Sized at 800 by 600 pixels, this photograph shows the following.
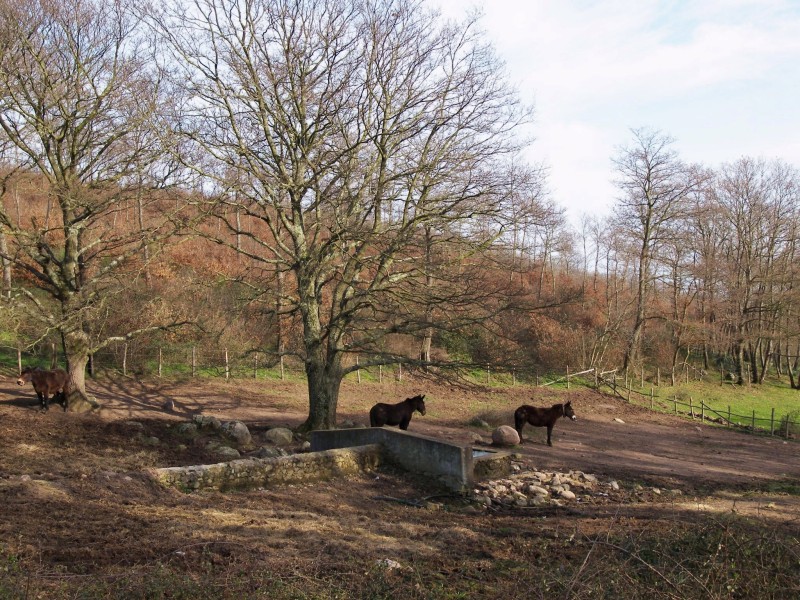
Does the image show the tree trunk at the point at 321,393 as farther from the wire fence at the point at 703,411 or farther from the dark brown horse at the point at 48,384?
the wire fence at the point at 703,411

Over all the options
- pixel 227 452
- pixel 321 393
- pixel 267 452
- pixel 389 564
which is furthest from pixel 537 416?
pixel 389 564

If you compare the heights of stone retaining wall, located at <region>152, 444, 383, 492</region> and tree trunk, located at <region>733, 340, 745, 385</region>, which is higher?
tree trunk, located at <region>733, 340, 745, 385</region>

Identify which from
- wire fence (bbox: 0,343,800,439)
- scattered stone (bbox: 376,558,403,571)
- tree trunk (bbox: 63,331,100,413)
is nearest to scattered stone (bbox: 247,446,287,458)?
wire fence (bbox: 0,343,800,439)

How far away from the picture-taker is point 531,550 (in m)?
8.09

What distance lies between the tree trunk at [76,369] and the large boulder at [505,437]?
11.3 metres

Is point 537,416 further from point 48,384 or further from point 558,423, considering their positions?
point 48,384

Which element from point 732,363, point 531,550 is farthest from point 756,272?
point 531,550

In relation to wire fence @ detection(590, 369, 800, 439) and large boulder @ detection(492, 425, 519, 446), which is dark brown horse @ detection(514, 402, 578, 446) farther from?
wire fence @ detection(590, 369, 800, 439)

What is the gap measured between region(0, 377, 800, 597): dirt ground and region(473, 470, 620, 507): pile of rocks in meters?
0.77

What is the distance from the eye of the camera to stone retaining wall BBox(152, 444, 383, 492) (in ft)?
37.1

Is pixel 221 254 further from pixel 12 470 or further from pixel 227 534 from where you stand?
pixel 227 534

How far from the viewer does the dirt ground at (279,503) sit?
7004 mm

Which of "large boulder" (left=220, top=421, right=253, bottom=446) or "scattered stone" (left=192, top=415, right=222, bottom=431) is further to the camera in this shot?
"scattered stone" (left=192, top=415, right=222, bottom=431)

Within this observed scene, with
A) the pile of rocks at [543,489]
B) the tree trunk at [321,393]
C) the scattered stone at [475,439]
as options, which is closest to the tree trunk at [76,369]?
the tree trunk at [321,393]
